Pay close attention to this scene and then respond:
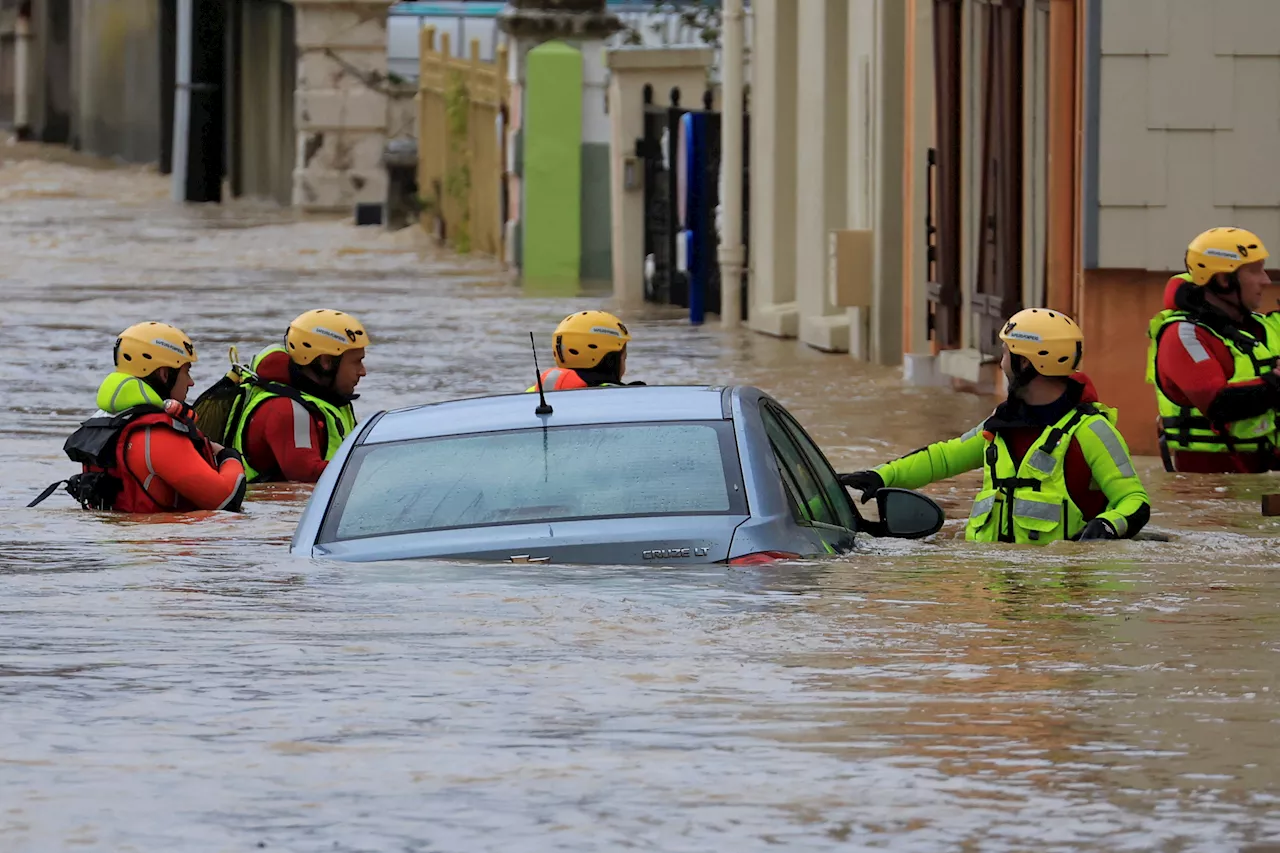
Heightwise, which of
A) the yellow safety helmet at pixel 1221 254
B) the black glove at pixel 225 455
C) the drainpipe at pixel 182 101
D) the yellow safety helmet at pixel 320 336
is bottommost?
the black glove at pixel 225 455

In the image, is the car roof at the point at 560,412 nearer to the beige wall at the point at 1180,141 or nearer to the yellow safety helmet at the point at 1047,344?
the yellow safety helmet at the point at 1047,344

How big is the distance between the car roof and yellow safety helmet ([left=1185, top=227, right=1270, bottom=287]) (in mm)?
3751

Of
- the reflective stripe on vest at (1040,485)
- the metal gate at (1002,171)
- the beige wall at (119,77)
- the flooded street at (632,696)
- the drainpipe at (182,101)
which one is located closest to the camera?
the flooded street at (632,696)

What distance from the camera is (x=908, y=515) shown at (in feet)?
26.6

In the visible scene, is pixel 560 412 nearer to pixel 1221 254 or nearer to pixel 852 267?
pixel 1221 254

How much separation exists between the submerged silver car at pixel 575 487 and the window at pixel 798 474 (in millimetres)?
15

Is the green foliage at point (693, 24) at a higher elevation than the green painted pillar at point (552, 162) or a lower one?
higher

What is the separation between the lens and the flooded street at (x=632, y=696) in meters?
5.04

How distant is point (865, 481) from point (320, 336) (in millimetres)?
2402

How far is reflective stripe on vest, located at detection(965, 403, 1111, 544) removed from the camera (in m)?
8.63

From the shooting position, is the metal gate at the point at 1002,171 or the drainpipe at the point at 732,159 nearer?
the metal gate at the point at 1002,171

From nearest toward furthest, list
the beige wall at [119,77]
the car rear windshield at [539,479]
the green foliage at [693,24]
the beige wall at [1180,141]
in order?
the car rear windshield at [539,479], the beige wall at [1180,141], the green foliage at [693,24], the beige wall at [119,77]

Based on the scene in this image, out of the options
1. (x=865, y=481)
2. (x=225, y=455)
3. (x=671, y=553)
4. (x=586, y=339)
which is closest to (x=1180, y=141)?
(x=586, y=339)

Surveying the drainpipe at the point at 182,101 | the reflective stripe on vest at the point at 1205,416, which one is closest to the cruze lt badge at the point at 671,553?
the reflective stripe on vest at the point at 1205,416
